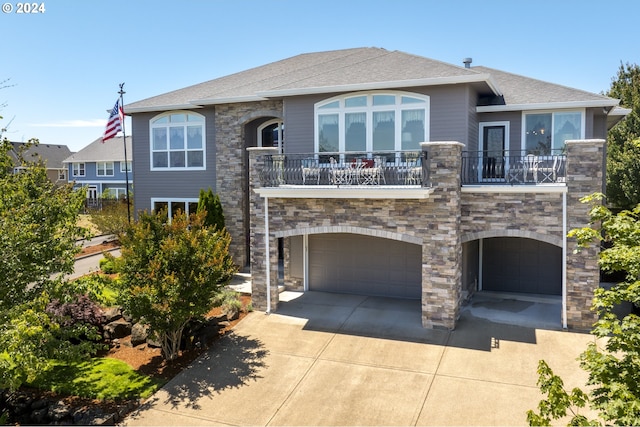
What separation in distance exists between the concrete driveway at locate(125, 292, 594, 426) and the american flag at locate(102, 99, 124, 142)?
1132 centimetres

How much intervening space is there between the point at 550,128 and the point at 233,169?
1087 cm

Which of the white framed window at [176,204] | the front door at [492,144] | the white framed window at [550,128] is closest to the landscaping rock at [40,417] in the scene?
the white framed window at [176,204]

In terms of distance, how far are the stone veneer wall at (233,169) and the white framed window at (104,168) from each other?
30.8 meters

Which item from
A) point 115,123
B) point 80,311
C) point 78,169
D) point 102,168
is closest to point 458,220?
point 80,311

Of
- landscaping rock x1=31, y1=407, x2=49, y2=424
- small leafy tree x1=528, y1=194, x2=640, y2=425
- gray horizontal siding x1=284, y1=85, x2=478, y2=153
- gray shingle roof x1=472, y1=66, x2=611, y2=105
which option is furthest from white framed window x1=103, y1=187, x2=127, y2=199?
small leafy tree x1=528, y1=194, x2=640, y2=425

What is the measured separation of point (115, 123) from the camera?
1900cm

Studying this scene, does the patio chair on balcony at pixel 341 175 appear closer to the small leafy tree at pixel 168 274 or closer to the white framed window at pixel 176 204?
the small leafy tree at pixel 168 274

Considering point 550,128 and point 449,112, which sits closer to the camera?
point 449,112

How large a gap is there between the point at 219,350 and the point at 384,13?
434 inches

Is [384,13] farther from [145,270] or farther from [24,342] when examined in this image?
[24,342]

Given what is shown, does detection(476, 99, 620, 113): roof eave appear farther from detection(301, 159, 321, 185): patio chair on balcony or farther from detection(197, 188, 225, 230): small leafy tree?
detection(197, 188, 225, 230): small leafy tree

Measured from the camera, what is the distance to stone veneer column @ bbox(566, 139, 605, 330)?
10.7 meters

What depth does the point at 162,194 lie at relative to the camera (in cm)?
1844

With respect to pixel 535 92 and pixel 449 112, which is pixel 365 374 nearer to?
pixel 449 112
